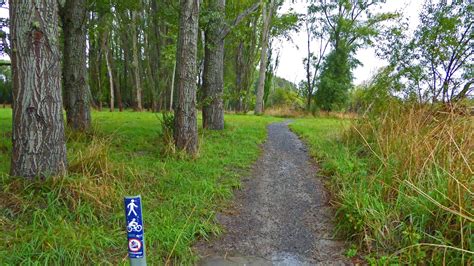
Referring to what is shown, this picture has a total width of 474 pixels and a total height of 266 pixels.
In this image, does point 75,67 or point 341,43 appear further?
point 341,43

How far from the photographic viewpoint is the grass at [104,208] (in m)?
1.93

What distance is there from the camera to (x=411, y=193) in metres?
2.55

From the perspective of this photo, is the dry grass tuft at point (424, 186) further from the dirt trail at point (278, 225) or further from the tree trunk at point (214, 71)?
the tree trunk at point (214, 71)

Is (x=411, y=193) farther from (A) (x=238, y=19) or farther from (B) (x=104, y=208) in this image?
(A) (x=238, y=19)

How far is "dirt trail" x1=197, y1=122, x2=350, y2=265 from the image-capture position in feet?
7.23

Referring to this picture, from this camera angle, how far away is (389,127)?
408 centimetres

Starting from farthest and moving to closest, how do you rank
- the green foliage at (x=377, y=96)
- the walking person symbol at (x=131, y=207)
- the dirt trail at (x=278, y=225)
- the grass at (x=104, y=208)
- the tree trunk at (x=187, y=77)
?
the green foliage at (x=377, y=96) < the tree trunk at (x=187, y=77) < the dirt trail at (x=278, y=225) < the grass at (x=104, y=208) < the walking person symbol at (x=131, y=207)

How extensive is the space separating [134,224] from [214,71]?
17.9 feet

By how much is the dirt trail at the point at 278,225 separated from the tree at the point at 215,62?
99.9 inches

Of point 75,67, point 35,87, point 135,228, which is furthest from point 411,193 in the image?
point 75,67

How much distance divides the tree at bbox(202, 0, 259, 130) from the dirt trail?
2538 mm

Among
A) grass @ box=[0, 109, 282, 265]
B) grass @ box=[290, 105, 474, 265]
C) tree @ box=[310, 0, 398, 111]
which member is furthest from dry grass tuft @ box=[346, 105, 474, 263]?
tree @ box=[310, 0, 398, 111]

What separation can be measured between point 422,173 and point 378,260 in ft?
3.56

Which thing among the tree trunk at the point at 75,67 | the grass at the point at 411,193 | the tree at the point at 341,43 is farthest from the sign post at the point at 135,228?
the tree at the point at 341,43
